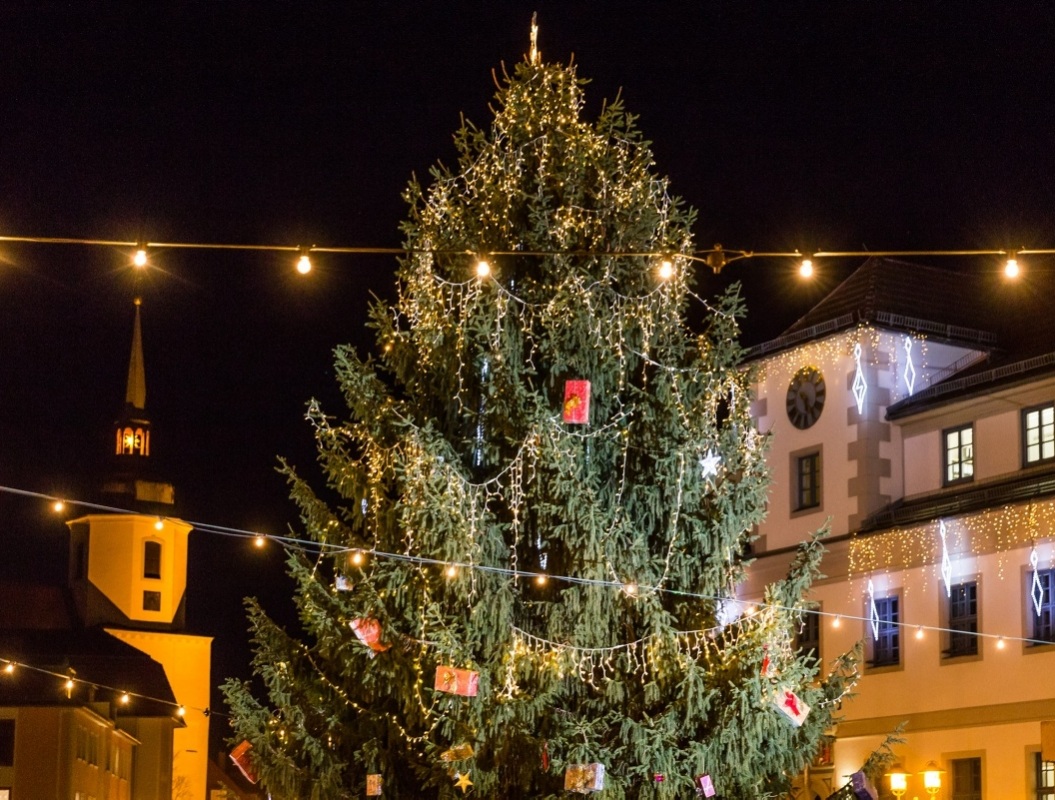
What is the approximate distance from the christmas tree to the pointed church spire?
81.2 m

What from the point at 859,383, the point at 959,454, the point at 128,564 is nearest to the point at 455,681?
the point at 959,454

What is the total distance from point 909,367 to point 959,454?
6.85 feet

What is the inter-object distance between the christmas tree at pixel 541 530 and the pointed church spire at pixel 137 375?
81.2m

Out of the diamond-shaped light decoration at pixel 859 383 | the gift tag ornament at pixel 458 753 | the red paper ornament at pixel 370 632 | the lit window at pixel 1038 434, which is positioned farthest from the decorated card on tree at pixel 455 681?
the diamond-shaped light decoration at pixel 859 383

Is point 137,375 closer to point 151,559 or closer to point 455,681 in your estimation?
point 151,559

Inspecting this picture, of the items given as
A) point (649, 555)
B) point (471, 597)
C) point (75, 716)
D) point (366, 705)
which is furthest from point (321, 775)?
point (75, 716)

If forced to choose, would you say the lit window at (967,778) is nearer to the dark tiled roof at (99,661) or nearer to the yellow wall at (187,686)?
the dark tiled roof at (99,661)

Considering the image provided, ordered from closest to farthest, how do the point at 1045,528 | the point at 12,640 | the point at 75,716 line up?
the point at 1045,528 < the point at 75,716 < the point at 12,640

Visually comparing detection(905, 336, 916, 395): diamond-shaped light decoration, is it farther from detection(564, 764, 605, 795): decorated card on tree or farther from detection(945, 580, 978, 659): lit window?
detection(564, 764, 605, 795): decorated card on tree

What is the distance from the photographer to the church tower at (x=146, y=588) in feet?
293

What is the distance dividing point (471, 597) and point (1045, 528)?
1127 centimetres

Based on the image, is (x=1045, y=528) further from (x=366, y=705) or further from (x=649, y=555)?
(x=366, y=705)

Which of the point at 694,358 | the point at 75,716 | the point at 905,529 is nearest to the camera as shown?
the point at 694,358

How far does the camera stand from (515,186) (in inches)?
754
